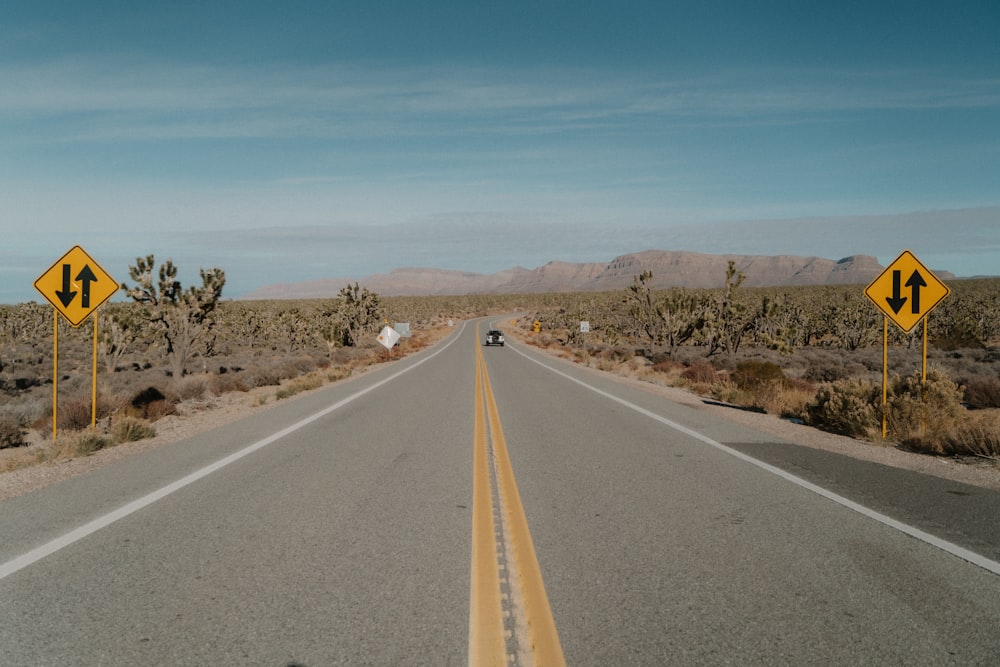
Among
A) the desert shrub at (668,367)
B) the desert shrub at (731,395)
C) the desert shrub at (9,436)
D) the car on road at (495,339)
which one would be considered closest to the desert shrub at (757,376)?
the desert shrub at (731,395)

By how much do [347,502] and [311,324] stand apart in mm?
54560

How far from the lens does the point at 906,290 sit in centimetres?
1085

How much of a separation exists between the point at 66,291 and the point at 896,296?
1363 centimetres

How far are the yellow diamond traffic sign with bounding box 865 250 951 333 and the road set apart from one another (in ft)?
9.88

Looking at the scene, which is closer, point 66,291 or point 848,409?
point 66,291

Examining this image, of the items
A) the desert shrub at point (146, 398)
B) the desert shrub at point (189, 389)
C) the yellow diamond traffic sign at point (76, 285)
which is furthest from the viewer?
the desert shrub at point (189, 389)

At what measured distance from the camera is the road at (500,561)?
3684mm

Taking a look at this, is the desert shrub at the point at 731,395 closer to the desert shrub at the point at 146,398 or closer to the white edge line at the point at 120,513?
the white edge line at the point at 120,513

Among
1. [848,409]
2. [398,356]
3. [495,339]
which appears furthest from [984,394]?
[495,339]

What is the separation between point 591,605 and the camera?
4168 mm

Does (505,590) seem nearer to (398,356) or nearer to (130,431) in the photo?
(130,431)

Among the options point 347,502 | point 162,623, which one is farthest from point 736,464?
point 162,623

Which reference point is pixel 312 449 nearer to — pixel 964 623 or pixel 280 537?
pixel 280 537

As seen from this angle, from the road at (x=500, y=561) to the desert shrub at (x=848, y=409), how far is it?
2966 mm
